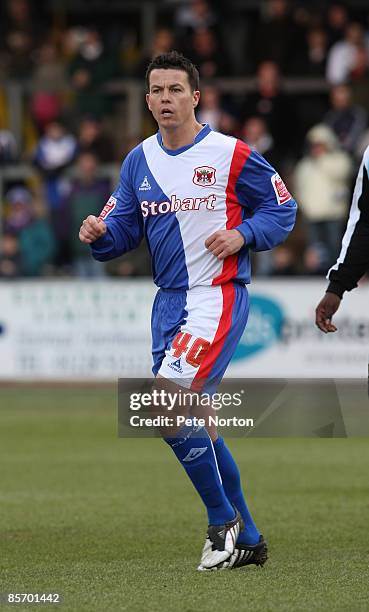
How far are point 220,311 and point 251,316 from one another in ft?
35.6

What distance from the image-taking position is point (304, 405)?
23.5ft

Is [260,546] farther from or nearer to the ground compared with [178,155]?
nearer to the ground

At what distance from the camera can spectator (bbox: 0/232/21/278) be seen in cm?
1934

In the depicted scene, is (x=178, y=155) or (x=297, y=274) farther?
(x=297, y=274)

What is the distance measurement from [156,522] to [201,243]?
2.43 metres

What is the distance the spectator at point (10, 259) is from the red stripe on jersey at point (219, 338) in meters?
12.5

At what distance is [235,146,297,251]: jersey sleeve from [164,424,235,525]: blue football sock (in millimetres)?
1009

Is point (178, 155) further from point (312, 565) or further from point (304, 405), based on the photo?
point (312, 565)

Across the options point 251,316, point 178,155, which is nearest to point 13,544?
point 178,155

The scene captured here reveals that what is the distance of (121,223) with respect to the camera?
720cm

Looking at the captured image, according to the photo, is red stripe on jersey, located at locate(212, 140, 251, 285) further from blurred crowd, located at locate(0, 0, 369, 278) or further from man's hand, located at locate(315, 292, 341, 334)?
blurred crowd, located at locate(0, 0, 369, 278)

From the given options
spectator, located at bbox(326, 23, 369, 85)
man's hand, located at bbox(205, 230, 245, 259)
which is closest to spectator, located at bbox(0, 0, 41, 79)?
spectator, located at bbox(326, 23, 369, 85)

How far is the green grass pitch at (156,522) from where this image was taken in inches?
243

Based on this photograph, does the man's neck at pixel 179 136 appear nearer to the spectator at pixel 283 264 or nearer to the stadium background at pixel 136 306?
the stadium background at pixel 136 306
